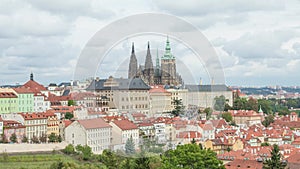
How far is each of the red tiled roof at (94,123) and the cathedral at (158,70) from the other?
4230mm

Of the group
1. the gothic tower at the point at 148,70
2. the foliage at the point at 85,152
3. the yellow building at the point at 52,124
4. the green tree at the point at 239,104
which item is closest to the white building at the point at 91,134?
the foliage at the point at 85,152

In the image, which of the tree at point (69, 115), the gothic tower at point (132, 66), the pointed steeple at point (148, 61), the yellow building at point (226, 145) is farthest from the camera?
the tree at point (69, 115)

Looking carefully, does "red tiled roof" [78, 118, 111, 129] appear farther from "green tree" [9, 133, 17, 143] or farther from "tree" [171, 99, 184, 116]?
"tree" [171, 99, 184, 116]

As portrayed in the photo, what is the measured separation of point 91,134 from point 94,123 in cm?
103

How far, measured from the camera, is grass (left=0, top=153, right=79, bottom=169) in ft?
61.2

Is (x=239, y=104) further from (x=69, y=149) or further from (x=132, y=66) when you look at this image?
(x=132, y=66)

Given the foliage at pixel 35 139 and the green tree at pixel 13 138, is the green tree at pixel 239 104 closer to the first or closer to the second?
the foliage at pixel 35 139

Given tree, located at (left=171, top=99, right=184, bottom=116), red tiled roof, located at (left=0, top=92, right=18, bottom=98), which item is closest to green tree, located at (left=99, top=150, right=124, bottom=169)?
tree, located at (left=171, top=99, right=184, bottom=116)

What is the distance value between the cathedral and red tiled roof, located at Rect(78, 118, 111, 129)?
4.23 metres

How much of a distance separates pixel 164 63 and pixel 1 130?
1372 centimetres

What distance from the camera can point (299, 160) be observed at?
17.9 metres

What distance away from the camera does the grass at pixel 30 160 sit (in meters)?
18.7

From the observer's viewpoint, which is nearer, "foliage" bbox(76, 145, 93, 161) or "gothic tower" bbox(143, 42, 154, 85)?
"gothic tower" bbox(143, 42, 154, 85)

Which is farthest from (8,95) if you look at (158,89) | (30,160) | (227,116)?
(158,89)
